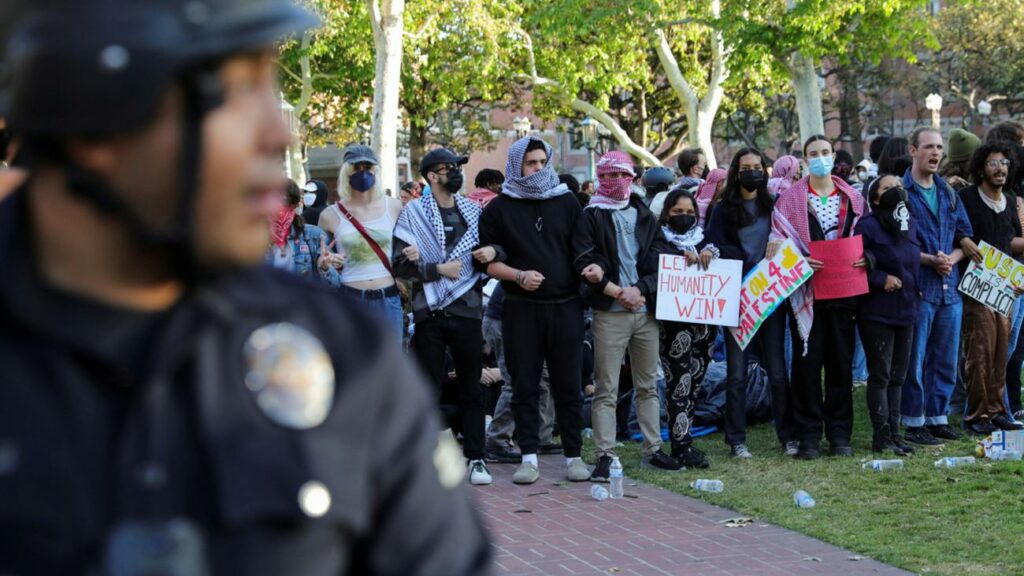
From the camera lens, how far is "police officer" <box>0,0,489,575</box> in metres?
1.43

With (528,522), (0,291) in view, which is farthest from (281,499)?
(528,522)

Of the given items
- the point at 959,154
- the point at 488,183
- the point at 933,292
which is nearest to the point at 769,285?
the point at 933,292

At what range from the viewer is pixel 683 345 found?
10.0m

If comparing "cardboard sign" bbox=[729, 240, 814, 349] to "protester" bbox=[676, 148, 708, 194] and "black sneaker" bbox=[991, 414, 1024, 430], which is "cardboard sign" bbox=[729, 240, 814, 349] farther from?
"protester" bbox=[676, 148, 708, 194]

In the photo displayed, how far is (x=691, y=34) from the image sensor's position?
39.0 meters

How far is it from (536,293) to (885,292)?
8.06 feet

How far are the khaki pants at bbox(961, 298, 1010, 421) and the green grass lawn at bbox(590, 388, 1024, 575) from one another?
0.50 metres

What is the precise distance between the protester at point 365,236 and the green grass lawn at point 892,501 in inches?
81.5

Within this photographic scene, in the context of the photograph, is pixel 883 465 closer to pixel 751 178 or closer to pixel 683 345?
pixel 683 345

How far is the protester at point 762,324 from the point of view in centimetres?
1014

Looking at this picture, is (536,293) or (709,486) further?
(536,293)

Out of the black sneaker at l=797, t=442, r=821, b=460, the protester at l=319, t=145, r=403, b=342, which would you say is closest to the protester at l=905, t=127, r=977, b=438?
the black sneaker at l=797, t=442, r=821, b=460

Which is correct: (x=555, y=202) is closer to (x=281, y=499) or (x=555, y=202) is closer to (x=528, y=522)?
(x=528, y=522)

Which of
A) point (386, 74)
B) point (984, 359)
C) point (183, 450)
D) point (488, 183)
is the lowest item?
point (984, 359)
